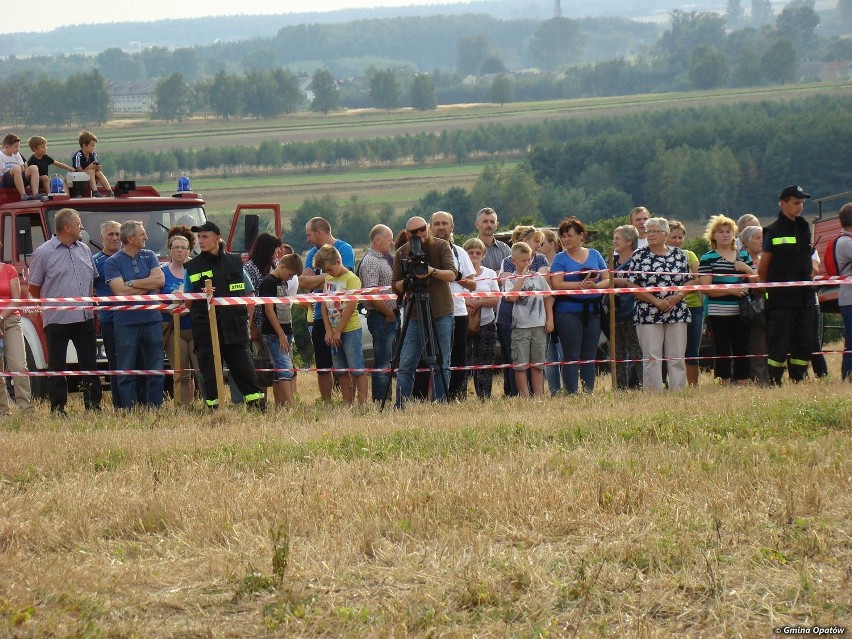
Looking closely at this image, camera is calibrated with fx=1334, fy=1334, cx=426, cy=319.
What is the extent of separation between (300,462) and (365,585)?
8.48 ft

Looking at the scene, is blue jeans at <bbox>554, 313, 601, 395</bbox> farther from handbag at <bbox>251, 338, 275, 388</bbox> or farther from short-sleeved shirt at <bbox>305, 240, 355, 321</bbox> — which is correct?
handbag at <bbox>251, 338, 275, 388</bbox>

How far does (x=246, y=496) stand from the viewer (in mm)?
Answer: 7344

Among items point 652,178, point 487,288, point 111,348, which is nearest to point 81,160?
point 111,348

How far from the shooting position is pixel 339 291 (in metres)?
11.9

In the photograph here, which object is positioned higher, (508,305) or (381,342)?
(508,305)

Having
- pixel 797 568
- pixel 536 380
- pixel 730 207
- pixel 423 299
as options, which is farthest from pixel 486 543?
pixel 730 207

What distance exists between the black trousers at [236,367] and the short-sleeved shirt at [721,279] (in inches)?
167

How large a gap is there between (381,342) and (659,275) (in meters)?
2.60

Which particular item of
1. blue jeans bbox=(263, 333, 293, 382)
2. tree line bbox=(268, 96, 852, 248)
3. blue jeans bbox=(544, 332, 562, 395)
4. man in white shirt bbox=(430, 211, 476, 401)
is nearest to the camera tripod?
man in white shirt bbox=(430, 211, 476, 401)

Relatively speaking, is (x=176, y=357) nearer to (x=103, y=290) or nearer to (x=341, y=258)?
(x=103, y=290)

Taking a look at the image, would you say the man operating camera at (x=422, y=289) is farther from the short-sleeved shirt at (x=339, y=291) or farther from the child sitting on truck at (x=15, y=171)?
the child sitting on truck at (x=15, y=171)

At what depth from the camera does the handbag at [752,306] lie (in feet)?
40.0

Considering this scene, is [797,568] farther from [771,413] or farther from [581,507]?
[771,413]

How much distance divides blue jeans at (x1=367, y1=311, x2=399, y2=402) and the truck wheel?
415cm
